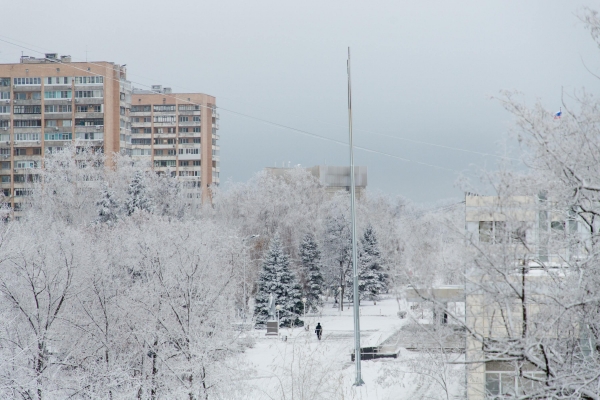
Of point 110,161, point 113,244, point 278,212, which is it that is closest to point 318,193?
point 278,212

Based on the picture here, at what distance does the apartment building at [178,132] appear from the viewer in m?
80.6

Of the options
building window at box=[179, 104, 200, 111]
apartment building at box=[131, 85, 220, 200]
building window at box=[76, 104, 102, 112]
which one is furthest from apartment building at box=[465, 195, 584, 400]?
building window at box=[179, 104, 200, 111]

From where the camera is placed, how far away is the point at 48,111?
63812mm

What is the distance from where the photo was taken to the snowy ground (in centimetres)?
1532

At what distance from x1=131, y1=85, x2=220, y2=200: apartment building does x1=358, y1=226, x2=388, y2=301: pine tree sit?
2564 centimetres

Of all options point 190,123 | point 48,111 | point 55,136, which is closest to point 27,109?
point 48,111

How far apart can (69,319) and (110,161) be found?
4120 cm

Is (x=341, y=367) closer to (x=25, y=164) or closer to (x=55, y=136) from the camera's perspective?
(x=55, y=136)

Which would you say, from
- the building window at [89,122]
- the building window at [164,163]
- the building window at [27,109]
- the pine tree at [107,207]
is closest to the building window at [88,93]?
the building window at [89,122]

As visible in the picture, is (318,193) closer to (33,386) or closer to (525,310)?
(33,386)

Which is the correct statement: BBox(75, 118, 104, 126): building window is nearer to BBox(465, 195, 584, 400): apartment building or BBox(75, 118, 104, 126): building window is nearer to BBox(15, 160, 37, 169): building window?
BBox(15, 160, 37, 169): building window

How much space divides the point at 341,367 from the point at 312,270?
2969 cm

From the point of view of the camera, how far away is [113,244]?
29094 mm

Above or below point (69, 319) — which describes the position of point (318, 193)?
above
